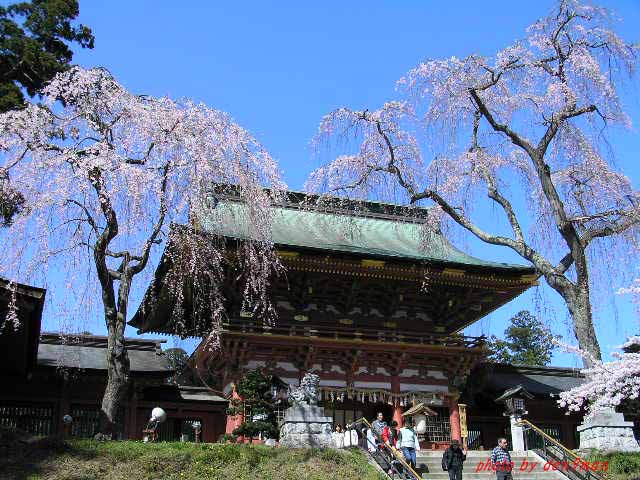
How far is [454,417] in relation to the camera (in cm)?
2511

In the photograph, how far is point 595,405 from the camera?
55.6 ft

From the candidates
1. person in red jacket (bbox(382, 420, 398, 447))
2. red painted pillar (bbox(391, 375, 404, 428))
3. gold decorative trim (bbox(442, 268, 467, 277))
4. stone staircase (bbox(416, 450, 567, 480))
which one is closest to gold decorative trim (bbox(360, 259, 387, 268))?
gold decorative trim (bbox(442, 268, 467, 277))

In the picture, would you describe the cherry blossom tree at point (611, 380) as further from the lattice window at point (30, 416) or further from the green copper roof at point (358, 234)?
the lattice window at point (30, 416)

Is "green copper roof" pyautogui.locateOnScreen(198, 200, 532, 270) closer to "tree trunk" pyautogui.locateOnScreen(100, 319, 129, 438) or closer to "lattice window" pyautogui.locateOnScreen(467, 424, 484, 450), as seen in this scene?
"tree trunk" pyautogui.locateOnScreen(100, 319, 129, 438)

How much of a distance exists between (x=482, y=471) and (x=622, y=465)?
3162 millimetres

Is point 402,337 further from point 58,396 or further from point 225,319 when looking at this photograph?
point 58,396

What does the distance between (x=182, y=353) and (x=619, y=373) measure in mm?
31004

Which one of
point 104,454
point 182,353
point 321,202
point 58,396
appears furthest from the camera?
point 182,353

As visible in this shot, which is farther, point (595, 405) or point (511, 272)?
point (511, 272)

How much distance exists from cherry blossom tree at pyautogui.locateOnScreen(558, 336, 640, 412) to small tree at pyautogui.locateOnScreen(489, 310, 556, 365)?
33.3 metres

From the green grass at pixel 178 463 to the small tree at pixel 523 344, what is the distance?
35.9 m

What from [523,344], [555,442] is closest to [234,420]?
[555,442]

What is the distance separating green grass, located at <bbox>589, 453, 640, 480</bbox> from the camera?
1710cm

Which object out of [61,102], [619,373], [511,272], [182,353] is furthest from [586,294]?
[182,353]
